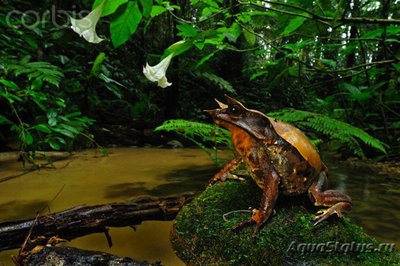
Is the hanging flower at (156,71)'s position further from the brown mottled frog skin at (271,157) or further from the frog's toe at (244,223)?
the frog's toe at (244,223)

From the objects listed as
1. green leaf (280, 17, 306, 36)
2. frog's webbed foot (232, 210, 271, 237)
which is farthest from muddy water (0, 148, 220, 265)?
green leaf (280, 17, 306, 36)

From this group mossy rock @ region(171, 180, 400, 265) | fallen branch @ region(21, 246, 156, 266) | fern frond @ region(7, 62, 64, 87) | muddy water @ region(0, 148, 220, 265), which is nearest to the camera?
fallen branch @ region(21, 246, 156, 266)

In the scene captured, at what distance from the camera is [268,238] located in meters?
1.69

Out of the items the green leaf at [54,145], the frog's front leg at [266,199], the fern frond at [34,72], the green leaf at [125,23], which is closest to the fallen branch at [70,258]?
the frog's front leg at [266,199]

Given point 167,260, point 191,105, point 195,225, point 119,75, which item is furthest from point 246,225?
point 191,105

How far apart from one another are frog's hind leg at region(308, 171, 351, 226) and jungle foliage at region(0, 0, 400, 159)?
3.65ft

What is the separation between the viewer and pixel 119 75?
847 cm

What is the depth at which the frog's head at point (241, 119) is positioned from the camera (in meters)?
1.65

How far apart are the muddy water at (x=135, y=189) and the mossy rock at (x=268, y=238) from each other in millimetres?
239

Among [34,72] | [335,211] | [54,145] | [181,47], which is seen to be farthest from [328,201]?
[34,72]

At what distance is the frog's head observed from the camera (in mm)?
1653

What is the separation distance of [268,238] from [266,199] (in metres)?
0.23

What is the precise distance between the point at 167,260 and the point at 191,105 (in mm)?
9317

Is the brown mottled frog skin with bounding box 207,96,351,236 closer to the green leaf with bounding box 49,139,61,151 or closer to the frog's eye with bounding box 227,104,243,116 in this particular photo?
the frog's eye with bounding box 227,104,243,116
